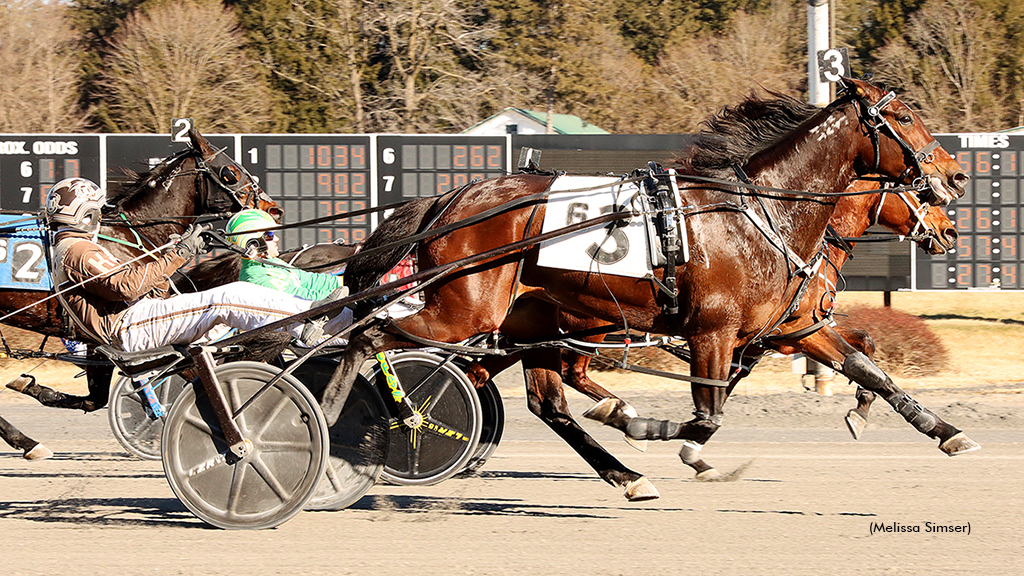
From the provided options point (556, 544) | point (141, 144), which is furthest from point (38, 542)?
point (141, 144)

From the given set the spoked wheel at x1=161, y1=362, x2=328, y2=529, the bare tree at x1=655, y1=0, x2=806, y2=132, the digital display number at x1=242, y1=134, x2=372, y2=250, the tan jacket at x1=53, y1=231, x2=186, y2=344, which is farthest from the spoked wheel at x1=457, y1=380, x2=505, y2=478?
the bare tree at x1=655, y1=0, x2=806, y2=132


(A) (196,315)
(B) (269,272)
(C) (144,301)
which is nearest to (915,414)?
(A) (196,315)

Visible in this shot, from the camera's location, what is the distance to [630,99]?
109 ft

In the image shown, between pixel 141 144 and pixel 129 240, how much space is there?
6273mm

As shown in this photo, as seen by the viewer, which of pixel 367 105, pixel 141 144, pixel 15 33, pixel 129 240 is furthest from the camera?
pixel 367 105

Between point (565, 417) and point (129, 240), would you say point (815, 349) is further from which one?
point (129, 240)

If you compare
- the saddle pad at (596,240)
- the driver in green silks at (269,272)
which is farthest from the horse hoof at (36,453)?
the saddle pad at (596,240)

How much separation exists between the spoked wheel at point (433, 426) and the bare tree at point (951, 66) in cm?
2510

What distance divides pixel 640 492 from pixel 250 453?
189 cm

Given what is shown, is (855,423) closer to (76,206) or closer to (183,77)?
(76,206)

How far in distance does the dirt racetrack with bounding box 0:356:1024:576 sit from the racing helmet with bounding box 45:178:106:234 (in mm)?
1441

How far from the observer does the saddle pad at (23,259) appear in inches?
265

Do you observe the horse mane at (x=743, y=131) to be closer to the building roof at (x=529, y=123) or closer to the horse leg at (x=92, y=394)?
the horse leg at (x=92, y=394)

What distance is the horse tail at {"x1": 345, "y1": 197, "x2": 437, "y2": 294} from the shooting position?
6113mm
